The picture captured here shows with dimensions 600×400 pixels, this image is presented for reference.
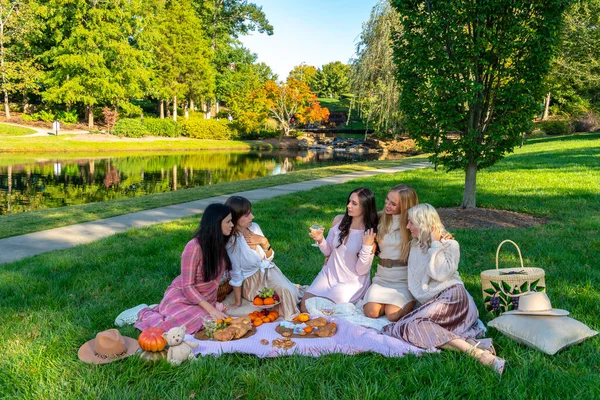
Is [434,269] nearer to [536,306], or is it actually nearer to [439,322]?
[439,322]

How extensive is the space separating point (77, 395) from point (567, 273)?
4707 millimetres

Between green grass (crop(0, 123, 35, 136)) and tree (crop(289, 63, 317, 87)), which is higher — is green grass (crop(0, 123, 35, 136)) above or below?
below

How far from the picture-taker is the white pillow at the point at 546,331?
3.35 m

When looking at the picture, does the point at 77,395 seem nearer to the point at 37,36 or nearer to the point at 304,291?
the point at 304,291

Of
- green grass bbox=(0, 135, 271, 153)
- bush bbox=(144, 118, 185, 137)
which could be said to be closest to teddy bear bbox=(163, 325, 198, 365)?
green grass bbox=(0, 135, 271, 153)

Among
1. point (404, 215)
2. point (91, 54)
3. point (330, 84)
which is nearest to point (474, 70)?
point (404, 215)

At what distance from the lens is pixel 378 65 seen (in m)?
21.1

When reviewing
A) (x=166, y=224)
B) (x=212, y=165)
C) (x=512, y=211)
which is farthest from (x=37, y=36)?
(x=512, y=211)

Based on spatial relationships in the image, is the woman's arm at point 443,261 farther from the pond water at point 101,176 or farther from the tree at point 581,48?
the tree at point 581,48

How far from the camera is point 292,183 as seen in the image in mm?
14164

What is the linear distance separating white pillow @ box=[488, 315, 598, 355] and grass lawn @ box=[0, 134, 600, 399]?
0.07 m

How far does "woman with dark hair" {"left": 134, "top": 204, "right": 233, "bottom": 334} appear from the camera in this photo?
389 centimetres

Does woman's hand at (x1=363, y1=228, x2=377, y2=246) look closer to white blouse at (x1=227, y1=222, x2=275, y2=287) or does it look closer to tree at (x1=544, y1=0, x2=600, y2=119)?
white blouse at (x1=227, y1=222, x2=275, y2=287)

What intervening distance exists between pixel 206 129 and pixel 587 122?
2922 centimetres
